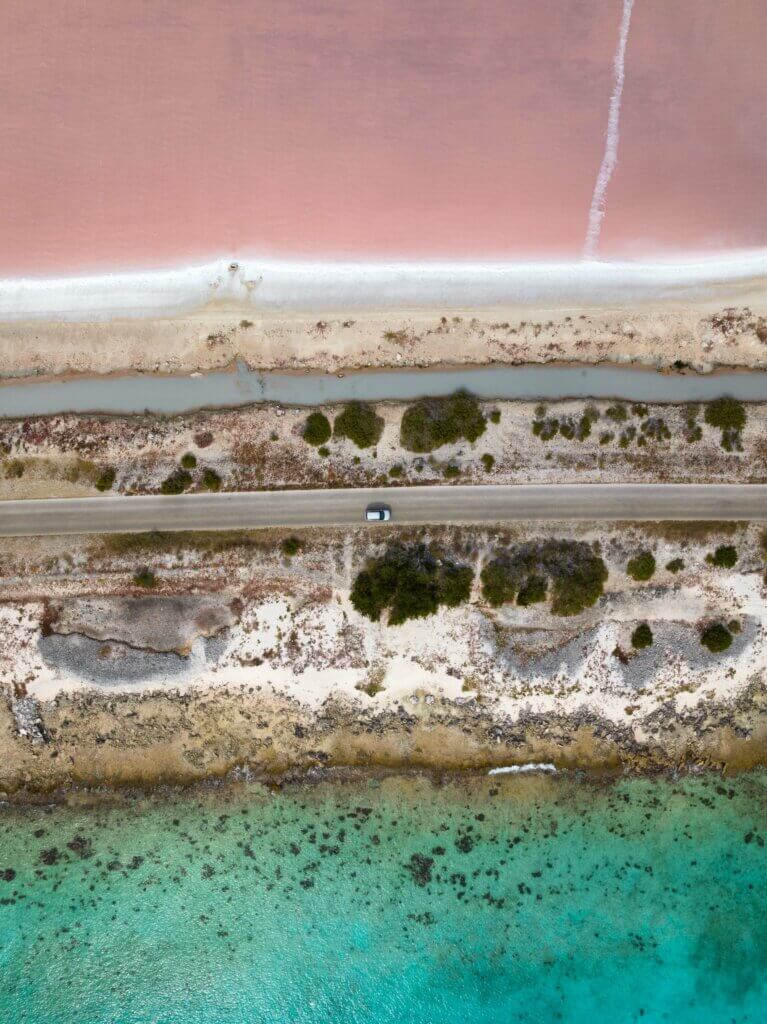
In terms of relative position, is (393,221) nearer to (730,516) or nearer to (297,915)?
(730,516)

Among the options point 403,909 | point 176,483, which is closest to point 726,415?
point 176,483

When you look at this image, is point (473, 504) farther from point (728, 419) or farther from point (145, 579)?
point (145, 579)

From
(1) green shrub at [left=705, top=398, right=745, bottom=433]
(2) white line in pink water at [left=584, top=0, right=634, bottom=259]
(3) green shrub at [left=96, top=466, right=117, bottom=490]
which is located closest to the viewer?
(2) white line in pink water at [left=584, top=0, right=634, bottom=259]

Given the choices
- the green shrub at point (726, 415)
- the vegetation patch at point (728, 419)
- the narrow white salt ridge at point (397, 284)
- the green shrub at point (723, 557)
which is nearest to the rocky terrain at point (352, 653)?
the green shrub at point (723, 557)

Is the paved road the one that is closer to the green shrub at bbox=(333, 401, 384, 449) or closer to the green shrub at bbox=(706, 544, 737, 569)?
the green shrub at bbox=(706, 544, 737, 569)

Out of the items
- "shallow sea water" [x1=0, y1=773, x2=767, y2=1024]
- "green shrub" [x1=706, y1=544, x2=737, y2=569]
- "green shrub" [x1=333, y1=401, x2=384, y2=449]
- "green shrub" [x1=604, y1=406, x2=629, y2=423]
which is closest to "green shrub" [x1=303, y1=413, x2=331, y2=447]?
"green shrub" [x1=333, y1=401, x2=384, y2=449]
